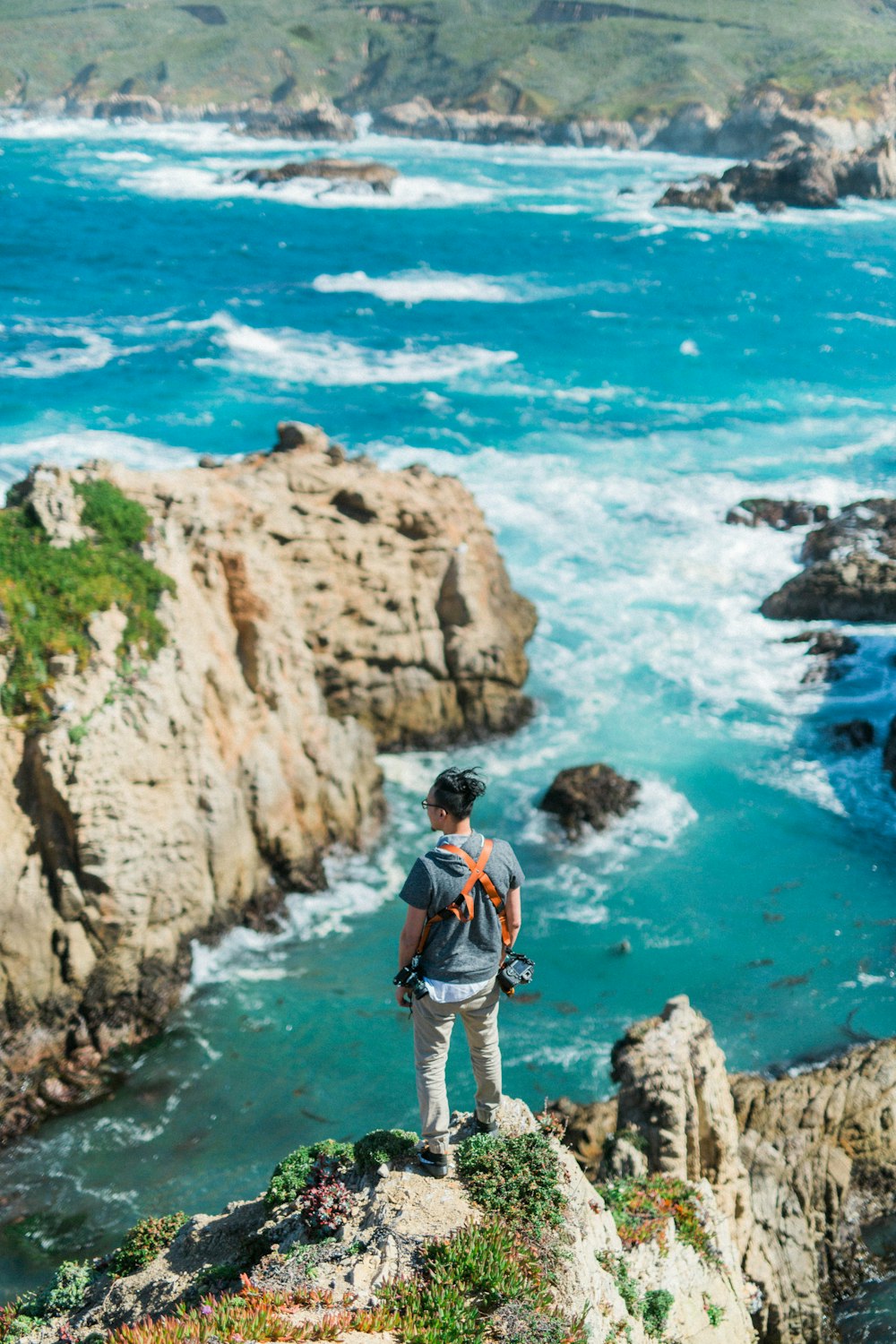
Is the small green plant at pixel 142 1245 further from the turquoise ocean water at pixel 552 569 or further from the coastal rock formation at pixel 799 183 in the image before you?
the coastal rock formation at pixel 799 183

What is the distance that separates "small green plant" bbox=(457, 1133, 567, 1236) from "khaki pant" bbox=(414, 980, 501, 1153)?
0.26 m

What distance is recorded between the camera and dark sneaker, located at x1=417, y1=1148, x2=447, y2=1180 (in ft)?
24.6

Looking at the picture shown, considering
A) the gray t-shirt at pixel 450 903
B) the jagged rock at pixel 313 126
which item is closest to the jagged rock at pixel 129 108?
the jagged rock at pixel 313 126

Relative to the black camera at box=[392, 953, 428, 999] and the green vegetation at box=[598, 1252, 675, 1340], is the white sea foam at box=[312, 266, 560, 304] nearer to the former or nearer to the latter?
the black camera at box=[392, 953, 428, 999]

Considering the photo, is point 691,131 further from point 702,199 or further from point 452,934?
point 452,934

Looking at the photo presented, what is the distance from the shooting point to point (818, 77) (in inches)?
5094

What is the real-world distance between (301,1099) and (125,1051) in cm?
261

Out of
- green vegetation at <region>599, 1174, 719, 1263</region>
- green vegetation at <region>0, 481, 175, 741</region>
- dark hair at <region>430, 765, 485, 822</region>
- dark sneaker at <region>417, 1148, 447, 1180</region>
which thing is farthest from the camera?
green vegetation at <region>0, 481, 175, 741</region>

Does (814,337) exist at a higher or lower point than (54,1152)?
higher

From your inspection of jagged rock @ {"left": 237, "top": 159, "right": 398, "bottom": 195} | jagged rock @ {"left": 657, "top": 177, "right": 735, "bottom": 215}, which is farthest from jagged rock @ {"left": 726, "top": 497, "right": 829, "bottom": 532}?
jagged rock @ {"left": 237, "top": 159, "right": 398, "bottom": 195}

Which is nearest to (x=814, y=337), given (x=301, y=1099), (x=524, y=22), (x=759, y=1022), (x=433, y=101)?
(x=759, y=1022)

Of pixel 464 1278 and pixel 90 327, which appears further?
pixel 90 327

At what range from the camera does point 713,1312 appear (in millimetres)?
9023

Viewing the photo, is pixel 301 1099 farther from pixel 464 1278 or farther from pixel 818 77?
pixel 818 77
